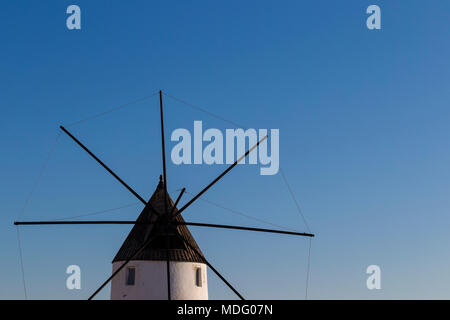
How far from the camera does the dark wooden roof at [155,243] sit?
26500 mm

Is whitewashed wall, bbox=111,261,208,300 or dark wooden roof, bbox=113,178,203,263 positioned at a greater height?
dark wooden roof, bbox=113,178,203,263

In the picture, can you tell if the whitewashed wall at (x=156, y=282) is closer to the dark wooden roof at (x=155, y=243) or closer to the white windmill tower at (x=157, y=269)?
the white windmill tower at (x=157, y=269)

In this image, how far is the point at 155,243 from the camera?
26.6m

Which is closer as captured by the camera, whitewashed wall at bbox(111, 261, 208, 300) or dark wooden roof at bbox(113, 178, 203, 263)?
whitewashed wall at bbox(111, 261, 208, 300)

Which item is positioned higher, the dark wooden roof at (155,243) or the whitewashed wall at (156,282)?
the dark wooden roof at (155,243)

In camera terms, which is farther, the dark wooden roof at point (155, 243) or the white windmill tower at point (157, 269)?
the dark wooden roof at point (155, 243)

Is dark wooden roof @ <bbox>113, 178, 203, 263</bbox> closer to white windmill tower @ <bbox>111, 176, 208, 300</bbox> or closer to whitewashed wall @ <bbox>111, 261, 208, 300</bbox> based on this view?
white windmill tower @ <bbox>111, 176, 208, 300</bbox>

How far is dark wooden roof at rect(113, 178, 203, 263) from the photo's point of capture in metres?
26.5

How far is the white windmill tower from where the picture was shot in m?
26.2

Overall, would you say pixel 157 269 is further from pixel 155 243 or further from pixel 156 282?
pixel 155 243

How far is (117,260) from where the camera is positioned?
27250 millimetres
